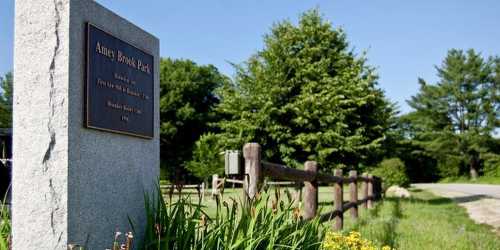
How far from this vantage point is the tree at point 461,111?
54.5 m

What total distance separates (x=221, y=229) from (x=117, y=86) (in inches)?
49.1

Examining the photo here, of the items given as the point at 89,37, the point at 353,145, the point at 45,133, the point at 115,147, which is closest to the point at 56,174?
the point at 45,133

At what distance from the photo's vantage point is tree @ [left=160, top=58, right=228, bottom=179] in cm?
4297

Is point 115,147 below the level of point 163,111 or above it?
below

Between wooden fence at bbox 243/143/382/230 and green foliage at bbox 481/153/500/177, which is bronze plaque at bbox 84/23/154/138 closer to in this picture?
wooden fence at bbox 243/143/382/230

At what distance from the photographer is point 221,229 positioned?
3.67 metres

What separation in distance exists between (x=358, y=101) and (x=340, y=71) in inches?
70.6

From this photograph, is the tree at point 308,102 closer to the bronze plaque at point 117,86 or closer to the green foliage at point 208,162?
the green foliage at point 208,162

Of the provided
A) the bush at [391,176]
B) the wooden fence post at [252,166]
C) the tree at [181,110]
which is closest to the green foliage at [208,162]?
the tree at [181,110]

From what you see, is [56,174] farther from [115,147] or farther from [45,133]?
[115,147]

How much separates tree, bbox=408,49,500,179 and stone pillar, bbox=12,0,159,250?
5558 cm

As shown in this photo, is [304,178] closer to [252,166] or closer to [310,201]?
[310,201]

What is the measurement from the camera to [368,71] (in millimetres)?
20969

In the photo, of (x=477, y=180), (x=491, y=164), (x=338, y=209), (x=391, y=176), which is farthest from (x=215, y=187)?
(x=491, y=164)
